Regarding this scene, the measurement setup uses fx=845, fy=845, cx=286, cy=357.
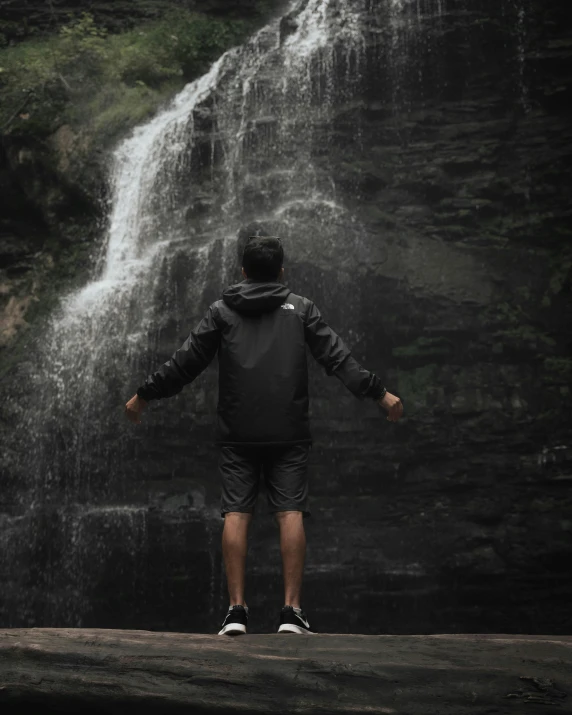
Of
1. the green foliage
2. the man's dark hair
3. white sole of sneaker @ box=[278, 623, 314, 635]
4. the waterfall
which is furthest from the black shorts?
the green foliage

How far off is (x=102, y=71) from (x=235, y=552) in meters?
11.3

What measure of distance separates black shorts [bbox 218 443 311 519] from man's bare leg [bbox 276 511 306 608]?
0.16ft

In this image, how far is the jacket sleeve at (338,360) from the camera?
13.3 ft

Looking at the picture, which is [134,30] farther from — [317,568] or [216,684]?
[216,684]

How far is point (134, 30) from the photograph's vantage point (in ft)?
48.9

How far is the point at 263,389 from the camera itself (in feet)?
13.4

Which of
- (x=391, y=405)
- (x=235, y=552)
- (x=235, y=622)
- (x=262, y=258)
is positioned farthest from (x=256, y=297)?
(x=235, y=622)

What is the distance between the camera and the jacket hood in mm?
4199

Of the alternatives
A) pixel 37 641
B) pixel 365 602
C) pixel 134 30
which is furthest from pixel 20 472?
pixel 134 30

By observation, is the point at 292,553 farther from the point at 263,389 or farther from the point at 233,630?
the point at 263,389

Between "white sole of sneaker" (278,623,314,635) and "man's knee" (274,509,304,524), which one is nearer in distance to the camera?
"white sole of sneaker" (278,623,314,635)

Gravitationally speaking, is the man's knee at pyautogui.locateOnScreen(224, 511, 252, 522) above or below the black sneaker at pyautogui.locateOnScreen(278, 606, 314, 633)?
above

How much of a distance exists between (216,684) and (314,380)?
20.1ft

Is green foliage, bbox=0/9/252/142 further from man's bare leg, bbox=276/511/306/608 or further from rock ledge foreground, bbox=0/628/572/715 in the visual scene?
rock ledge foreground, bbox=0/628/572/715
